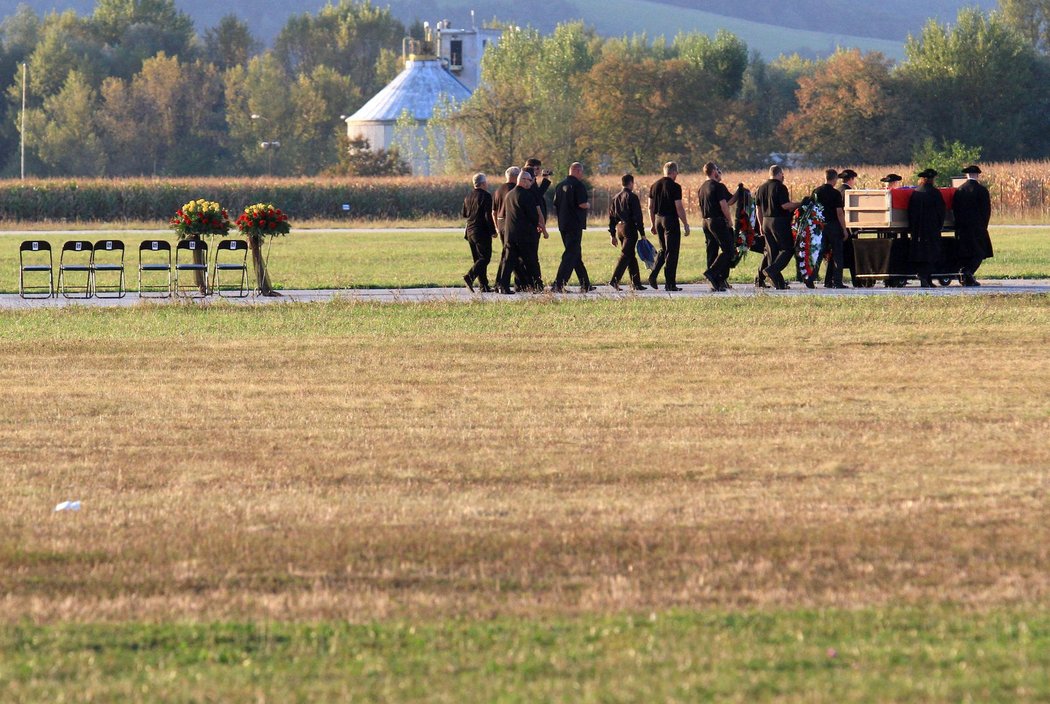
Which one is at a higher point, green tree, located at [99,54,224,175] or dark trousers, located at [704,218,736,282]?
green tree, located at [99,54,224,175]

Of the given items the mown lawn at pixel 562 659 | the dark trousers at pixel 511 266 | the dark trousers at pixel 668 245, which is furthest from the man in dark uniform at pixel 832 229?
the mown lawn at pixel 562 659

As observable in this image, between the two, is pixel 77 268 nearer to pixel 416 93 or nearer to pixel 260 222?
pixel 260 222

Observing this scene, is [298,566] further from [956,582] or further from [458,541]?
[956,582]

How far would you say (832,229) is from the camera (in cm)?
2452

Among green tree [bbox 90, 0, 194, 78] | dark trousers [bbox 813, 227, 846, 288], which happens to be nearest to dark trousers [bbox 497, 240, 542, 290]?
dark trousers [bbox 813, 227, 846, 288]

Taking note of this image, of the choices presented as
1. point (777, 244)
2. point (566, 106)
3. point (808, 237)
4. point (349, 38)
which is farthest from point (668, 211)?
point (349, 38)

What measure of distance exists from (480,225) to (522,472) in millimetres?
13632

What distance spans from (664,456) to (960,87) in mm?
84484

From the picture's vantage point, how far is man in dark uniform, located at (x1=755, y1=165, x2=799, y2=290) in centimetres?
2359

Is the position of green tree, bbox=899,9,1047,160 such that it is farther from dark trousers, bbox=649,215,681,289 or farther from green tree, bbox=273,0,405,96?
green tree, bbox=273,0,405,96

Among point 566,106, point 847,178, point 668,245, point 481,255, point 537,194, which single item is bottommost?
point 481,255

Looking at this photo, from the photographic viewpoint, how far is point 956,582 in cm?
765

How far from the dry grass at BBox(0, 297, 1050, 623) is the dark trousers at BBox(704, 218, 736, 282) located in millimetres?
5150

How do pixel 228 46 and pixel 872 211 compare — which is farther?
pixel 228 46
